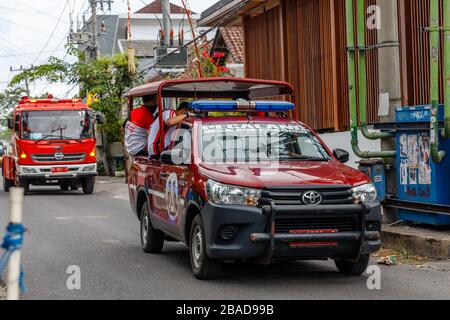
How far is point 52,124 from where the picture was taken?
26547 mm

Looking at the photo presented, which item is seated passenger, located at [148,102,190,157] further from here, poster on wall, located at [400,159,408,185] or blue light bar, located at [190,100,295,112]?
poster on wall, located at [400,159,408,185]

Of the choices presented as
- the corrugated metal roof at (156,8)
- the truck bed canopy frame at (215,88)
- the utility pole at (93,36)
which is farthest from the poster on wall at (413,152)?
the corrugated metal roof at (156,8)

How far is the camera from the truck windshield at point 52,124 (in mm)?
26422

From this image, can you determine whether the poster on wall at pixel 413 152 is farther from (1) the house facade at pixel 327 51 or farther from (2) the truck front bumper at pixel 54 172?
(2) the truck front bumper at pixel 54 172

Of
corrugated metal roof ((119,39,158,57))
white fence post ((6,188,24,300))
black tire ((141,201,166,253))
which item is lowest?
black tire ((141,201,166,253))

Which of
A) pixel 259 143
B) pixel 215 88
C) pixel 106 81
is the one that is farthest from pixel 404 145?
pixel 106 81

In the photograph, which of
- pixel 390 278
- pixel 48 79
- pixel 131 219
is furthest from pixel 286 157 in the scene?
pixel 48 79

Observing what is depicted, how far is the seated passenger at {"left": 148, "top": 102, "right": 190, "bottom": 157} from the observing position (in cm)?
1104

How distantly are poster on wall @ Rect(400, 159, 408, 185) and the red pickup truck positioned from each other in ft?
6.63

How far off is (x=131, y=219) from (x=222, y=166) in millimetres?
8616

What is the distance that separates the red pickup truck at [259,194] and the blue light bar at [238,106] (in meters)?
0.01

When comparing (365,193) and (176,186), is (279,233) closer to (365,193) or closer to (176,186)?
(365,193)

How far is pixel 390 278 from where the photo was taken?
9477 millimetres

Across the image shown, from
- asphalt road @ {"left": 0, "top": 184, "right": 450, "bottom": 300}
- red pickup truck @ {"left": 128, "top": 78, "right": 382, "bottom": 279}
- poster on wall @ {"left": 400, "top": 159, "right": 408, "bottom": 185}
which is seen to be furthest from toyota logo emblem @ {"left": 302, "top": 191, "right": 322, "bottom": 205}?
poster on wall @ {"left": 400, "top": 159, "right": 408, "bottom": 185}
